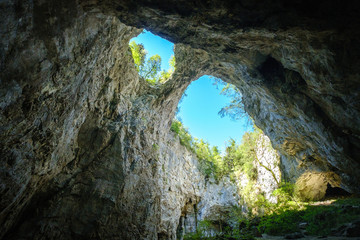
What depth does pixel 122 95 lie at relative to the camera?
381 inches

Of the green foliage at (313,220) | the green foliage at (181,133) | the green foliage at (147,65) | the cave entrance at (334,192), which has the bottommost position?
the green foliage at (313,220)

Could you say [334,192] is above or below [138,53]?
below

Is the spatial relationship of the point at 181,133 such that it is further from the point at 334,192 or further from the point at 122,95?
the point at 334,192

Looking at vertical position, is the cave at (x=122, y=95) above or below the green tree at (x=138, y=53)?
below

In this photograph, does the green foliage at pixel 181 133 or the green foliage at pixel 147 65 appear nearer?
the green foliage at pixel 147 65

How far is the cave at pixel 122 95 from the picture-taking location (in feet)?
12.9

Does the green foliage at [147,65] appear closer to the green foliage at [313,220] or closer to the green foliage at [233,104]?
the green foliage at [233,104]

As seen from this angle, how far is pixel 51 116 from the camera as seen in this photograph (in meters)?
5.19

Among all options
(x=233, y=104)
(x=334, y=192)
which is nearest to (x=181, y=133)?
(x=233, y=104)

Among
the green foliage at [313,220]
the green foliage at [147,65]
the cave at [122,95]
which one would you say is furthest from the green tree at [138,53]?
the green foliage at [313,220]

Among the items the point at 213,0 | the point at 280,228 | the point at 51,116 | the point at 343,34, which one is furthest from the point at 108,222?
the point at 343,34

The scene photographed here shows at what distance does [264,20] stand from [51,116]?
6598 mm

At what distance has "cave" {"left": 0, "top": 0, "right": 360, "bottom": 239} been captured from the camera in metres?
3.92

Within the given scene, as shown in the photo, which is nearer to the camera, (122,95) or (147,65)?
(122,95)
